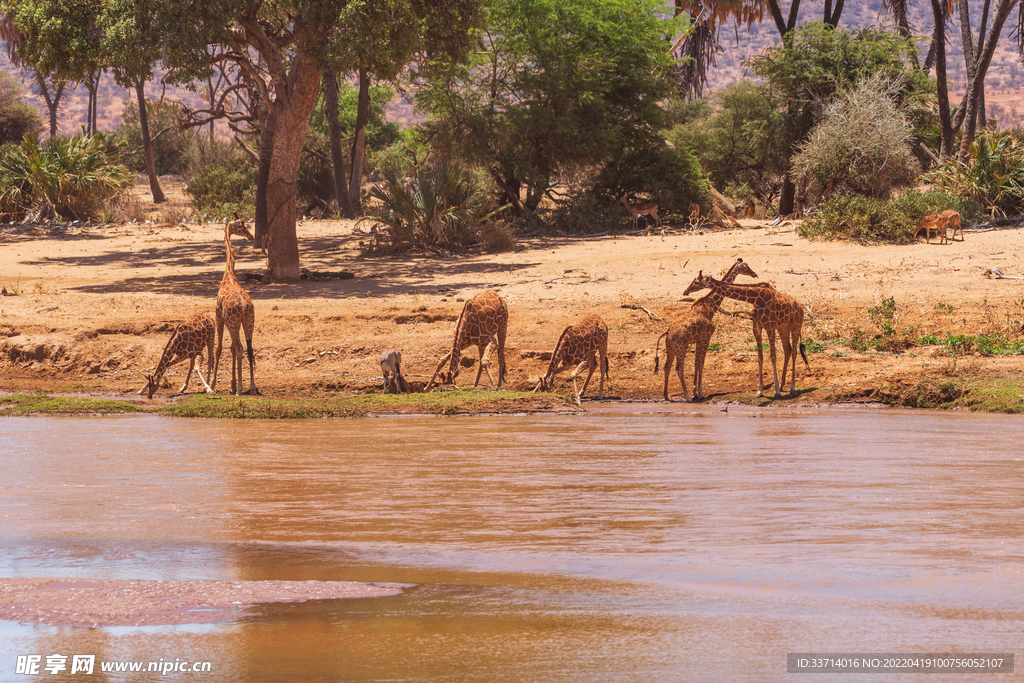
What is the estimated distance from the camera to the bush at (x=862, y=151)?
24.1 metres

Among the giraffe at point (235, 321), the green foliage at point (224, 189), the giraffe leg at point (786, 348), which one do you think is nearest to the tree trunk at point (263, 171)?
the green foliage at point (224, 189)

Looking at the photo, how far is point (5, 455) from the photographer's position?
23.9 feet

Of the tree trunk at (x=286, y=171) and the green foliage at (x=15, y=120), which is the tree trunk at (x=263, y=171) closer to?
the tree trunk at (x=286, y=171)

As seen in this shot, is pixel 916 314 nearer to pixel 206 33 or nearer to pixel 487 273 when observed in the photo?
pixel 487 273

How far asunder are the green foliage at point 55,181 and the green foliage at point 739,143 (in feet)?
58.6

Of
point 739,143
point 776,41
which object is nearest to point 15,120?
point 739,143

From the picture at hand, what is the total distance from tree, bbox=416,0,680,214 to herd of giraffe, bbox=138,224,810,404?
1429 cm

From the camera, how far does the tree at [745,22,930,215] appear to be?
28844mm

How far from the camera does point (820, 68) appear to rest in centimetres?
2888

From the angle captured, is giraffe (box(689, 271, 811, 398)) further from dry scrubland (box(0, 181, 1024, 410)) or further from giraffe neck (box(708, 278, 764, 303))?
dry scrubland (box(0, 181, 1024, 410))

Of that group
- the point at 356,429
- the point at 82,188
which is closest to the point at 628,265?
the point at 356,429

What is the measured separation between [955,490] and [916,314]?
8.03 m

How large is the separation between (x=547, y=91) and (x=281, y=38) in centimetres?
791

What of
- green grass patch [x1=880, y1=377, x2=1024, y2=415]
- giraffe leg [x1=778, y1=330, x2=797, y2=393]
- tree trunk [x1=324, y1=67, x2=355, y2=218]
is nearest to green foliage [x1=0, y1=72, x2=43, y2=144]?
tree trunk [x1=324, y1=67, x2=355, y2=218]
